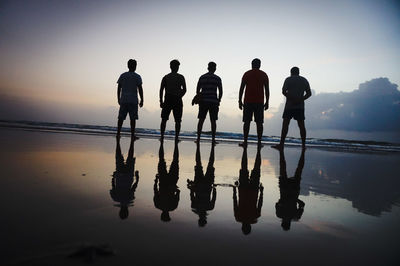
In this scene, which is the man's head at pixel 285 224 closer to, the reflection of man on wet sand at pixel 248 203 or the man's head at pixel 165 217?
the reflection of man on wet sand at pixel 248 203

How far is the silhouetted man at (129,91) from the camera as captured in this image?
721 centimetres

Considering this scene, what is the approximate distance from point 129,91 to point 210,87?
2361 millimetres

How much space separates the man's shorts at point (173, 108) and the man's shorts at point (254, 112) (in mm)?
1906

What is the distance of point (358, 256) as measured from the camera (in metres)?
1.13

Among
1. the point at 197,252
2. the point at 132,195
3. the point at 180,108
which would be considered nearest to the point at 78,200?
the point at 132,195

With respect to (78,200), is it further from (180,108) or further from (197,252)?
(180,108)

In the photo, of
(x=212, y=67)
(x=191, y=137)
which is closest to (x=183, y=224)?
(x=212, y=67)

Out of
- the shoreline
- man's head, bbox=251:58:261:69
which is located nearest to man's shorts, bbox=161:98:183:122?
man's head, bbox=251:58:261:69

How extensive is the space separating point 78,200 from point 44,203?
20cm

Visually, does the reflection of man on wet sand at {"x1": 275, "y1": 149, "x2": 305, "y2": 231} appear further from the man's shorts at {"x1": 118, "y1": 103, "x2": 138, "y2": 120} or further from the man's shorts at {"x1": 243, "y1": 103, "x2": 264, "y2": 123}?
the man's shorts at {"x1": 118, "y1": 103, "x2": 138, "y2": 120}

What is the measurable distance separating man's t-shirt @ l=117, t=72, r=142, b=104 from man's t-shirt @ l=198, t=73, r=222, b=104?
1.89 meters

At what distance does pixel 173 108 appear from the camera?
7.11 m

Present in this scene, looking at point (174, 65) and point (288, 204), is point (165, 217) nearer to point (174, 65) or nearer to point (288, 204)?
point (288, 204)

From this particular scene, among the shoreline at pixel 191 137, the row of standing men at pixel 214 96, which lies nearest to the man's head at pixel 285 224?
the row of standing men at pixel 214 96
